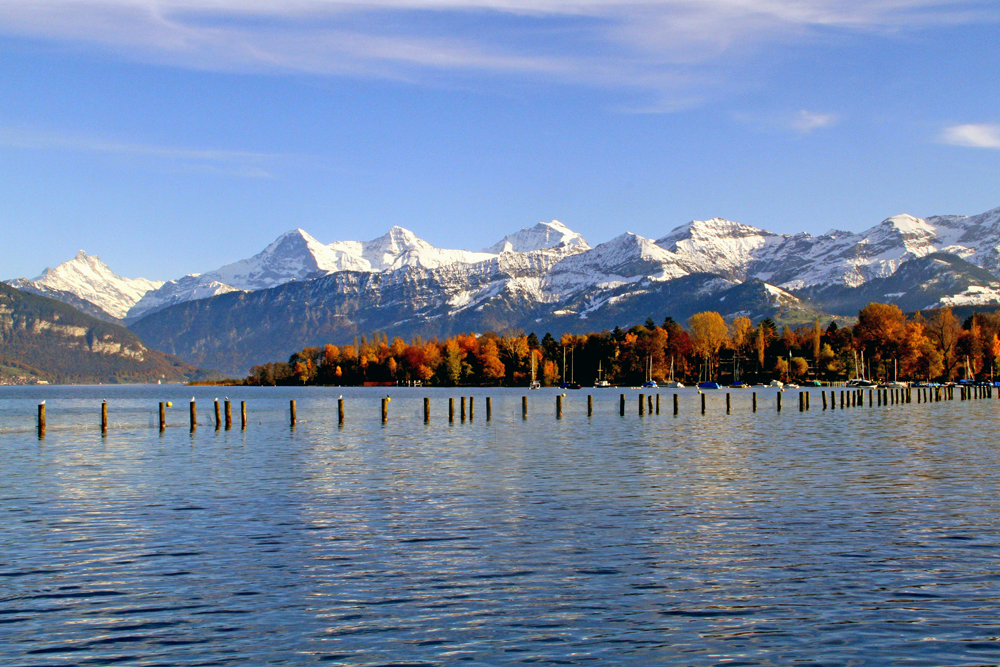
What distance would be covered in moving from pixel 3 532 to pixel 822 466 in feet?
110

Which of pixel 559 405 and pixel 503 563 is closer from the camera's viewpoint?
pixel 503 563

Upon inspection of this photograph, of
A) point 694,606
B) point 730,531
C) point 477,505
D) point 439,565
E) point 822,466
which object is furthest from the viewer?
point 822,466

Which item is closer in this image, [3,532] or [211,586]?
[211,586]

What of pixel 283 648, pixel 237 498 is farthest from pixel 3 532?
pixel 283 648

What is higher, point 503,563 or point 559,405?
point 559,405

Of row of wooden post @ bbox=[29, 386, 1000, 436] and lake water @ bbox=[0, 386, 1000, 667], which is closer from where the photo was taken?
lake water @ bbox=[0, 386, 1000, 667]

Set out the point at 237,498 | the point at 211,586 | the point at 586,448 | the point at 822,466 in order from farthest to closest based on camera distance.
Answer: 1. the point at 586,448
2. the point at 822,466
3. the point at 237,498
4. the point at 211,586

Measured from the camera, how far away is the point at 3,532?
27.2 metres

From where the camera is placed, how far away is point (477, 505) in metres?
32.1

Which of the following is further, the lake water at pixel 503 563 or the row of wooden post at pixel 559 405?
the row of wooden post at pixel 559 405

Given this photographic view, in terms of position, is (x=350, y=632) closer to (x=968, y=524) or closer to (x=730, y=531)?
(x=730, y=531)

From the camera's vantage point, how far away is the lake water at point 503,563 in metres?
16.3

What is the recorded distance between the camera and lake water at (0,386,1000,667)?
53.5ft

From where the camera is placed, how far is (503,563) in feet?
73.5
